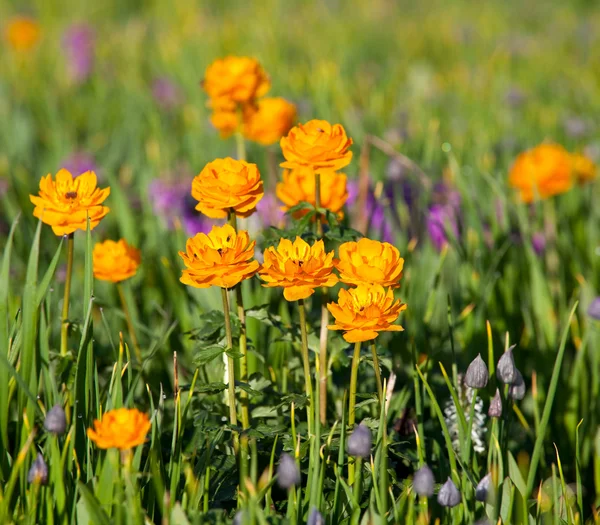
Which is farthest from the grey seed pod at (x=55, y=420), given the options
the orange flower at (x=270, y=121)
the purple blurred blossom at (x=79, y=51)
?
the purple blurred blossom at (x=79, y=51)

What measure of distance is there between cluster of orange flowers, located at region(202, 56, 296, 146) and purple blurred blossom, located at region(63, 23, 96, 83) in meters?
2.42

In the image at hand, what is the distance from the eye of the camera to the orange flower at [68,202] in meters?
1.19

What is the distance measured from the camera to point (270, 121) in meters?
1.85

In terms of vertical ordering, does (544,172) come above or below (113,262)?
above

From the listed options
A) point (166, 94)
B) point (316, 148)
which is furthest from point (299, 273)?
point (166, 94)

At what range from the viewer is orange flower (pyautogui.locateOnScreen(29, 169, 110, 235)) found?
3.90 feet

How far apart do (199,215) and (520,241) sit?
41.2 inches

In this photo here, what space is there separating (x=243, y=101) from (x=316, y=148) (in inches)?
19.5

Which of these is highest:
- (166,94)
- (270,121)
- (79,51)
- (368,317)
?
(79,51)

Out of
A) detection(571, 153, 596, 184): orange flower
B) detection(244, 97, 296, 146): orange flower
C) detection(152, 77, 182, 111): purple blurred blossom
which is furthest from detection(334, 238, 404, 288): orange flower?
detection(152, 77, 182, 111): purple blurred blossom

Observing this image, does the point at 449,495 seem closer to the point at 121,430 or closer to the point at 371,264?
the point at 371,264

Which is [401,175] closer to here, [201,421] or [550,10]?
[201,421]

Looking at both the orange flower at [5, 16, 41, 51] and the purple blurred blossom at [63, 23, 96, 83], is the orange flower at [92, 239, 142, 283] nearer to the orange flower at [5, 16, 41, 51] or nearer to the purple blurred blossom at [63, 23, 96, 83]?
the purple blurred blossom at [63, 23, 96, 83]

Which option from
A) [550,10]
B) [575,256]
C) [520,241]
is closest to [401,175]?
[520,241]
